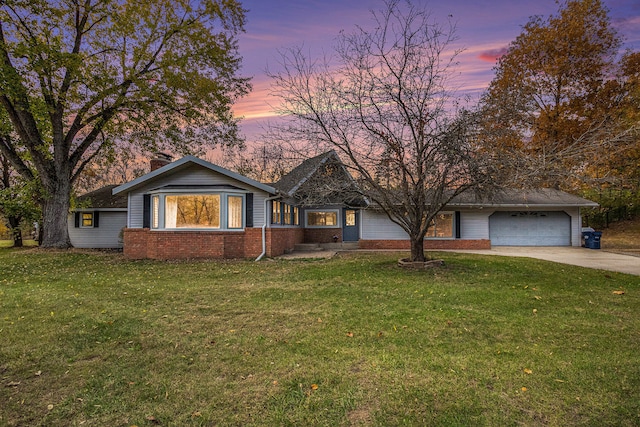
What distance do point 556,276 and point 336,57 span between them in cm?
817

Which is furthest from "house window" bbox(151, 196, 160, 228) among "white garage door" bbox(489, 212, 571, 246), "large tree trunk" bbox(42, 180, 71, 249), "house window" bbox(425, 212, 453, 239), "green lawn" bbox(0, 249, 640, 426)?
"white garage door" bbox(489, 212, 571, 246)

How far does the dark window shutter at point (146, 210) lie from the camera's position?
14273 millimetres

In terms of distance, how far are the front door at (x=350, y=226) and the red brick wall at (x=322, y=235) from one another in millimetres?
312

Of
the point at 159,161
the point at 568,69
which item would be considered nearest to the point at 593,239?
the point at 568,69

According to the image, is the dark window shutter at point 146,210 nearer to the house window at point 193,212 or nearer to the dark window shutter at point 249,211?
the house window at point 193,212

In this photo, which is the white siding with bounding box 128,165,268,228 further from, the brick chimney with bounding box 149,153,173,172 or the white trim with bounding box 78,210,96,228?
the white trim with bounding box 78,210,96,228

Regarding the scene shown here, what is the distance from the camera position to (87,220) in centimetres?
2059

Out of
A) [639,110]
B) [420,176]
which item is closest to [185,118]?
[420,176]

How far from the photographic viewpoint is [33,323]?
17.5ft

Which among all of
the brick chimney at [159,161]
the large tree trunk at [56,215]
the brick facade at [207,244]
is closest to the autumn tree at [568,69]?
the brick facade at [207,244]

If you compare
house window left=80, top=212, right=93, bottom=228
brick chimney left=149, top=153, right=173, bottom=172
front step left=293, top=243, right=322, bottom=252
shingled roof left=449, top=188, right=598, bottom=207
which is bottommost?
front step left=293, top=243, right=322, bottom=252

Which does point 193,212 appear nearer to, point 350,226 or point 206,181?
point 206,181

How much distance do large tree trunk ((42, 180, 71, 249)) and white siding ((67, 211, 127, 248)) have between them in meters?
3.69

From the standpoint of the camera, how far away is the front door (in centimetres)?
1934
